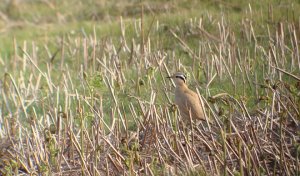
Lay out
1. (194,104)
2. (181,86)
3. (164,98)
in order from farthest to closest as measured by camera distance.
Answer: (164,98) → (181,86) → (194,104)

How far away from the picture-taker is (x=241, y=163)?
235 inches

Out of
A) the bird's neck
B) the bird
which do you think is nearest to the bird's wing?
the bird

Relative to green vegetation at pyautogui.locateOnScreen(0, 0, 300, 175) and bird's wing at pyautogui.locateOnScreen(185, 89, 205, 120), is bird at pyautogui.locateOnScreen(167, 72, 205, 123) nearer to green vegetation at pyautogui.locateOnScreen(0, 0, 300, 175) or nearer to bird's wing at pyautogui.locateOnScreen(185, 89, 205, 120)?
bird's wing at pyautogui.locateOnScreen(185, 89, 205, 120)

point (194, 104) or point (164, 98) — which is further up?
point (194, 104)

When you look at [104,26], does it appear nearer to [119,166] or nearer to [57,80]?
[57,80]

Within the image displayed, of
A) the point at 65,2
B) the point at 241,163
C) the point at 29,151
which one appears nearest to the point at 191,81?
the point at 29,151

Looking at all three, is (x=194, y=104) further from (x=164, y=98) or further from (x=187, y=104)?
(x=164, y=98)

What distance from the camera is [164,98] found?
808 cm

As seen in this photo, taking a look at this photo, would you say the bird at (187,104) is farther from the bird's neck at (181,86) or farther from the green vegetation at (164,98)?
the green vegetation at (164,98)

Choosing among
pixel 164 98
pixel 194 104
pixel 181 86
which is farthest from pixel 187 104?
pixel 164 98

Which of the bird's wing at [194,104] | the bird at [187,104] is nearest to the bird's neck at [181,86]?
the bird at [187,104]

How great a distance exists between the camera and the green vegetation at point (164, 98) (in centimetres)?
657

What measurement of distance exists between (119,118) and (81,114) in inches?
34.6

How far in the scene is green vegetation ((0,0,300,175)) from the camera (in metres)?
6.57
